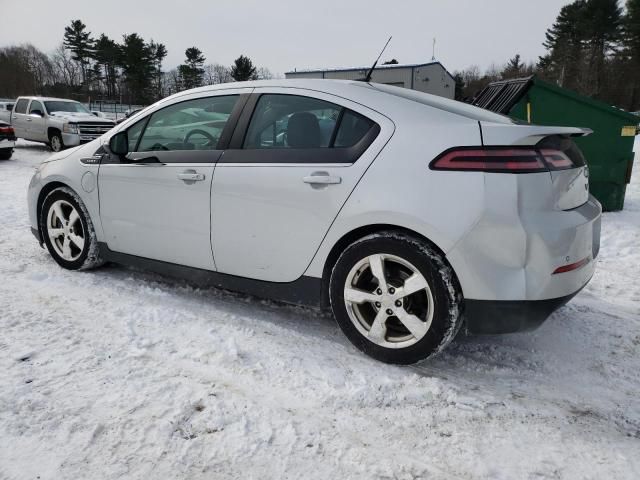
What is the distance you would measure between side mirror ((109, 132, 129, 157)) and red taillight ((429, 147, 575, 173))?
2510 millimetres

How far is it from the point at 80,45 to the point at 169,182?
7063 cm

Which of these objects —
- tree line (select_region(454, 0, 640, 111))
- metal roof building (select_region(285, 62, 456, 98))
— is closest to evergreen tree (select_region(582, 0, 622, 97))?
tree line (select_region(454, 0, 640, 111))

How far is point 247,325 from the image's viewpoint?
326cm

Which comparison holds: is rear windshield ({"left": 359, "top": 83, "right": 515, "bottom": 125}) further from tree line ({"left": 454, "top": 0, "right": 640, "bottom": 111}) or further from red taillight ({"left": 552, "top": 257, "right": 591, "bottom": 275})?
tree line ({"left": 454, "top": 0, "right": 640, "bottom": 111})

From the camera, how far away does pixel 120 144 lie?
3.80 metres

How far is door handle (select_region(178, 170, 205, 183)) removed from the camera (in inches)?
130

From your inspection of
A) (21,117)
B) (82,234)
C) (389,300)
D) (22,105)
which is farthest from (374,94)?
(22,105)

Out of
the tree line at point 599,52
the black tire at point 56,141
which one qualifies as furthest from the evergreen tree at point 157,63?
the black tire at point 56,141

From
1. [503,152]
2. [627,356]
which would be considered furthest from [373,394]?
[627,356]

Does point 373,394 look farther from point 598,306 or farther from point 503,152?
point 598,306

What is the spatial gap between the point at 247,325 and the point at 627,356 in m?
2.44

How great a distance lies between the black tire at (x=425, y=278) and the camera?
253cm

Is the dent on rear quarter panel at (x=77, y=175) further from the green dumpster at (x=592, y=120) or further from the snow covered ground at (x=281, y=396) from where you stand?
the green dumpster at (x=592, y=120)

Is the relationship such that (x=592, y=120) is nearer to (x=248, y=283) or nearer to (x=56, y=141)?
(x=248, y=283)
